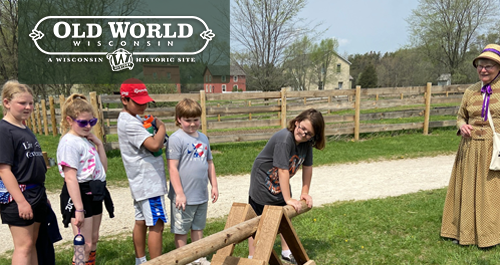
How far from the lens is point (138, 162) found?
3004mm

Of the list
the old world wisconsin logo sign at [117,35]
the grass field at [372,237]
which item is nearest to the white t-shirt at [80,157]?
the grass field at [372,237]

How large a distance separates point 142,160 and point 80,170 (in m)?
0.51

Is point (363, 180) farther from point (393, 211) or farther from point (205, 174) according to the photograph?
point (205, 174)

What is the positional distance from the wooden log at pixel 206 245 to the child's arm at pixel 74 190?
4.40 feet

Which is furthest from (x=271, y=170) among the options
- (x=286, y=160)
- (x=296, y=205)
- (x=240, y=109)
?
(x=240, y=109)

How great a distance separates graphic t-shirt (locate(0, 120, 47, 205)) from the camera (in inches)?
101

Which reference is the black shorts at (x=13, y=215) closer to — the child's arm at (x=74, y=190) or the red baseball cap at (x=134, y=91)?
the child's arm at (x=74, y=190)

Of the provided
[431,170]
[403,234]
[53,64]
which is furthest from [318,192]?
[53,64]

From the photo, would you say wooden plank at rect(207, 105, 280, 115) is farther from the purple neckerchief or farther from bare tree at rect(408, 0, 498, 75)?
bare tree at rect(408, 0, 498, 75)

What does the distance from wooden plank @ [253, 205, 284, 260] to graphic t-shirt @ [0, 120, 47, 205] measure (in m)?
1.83

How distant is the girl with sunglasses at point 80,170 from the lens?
9.21 ft

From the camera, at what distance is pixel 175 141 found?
3107 mm

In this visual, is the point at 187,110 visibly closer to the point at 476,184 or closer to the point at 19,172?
the point at 19,172

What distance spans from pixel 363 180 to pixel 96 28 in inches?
647
